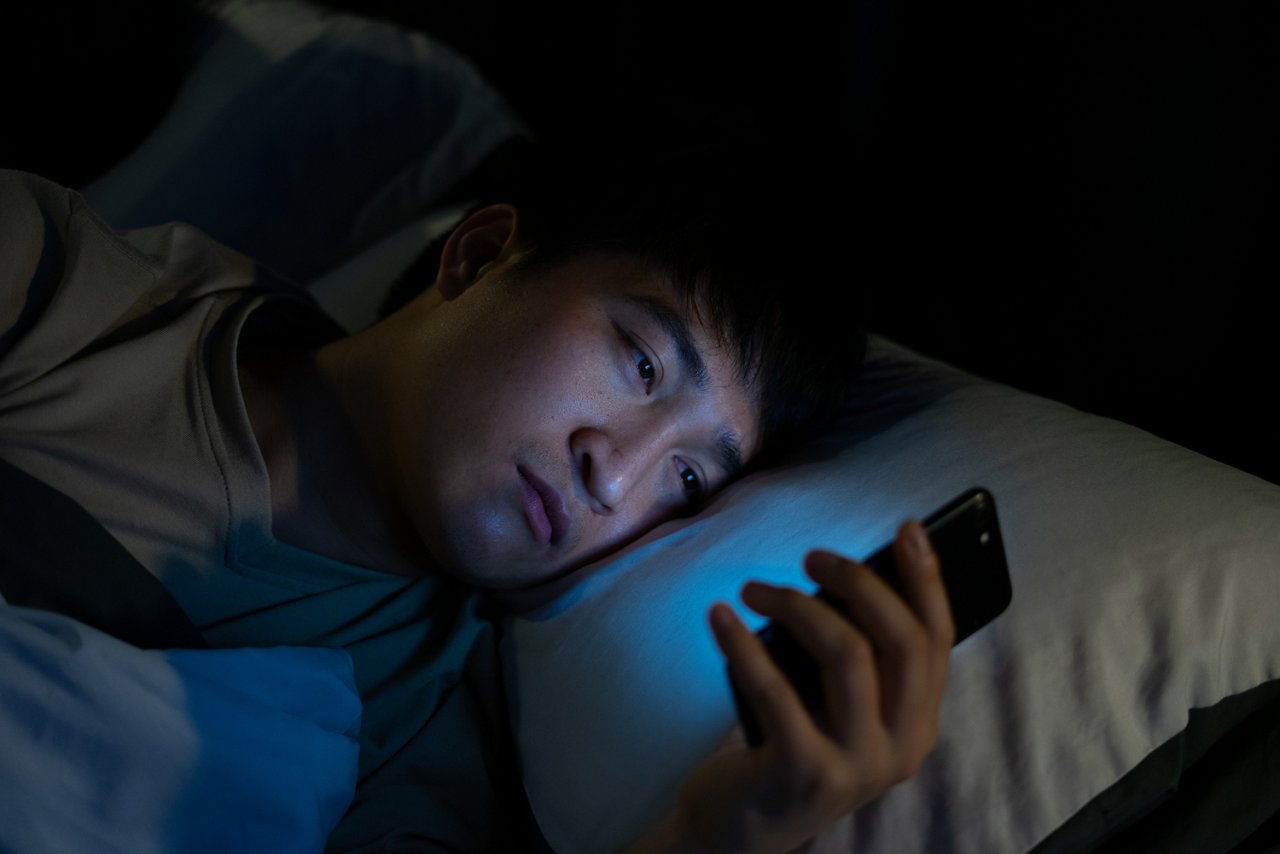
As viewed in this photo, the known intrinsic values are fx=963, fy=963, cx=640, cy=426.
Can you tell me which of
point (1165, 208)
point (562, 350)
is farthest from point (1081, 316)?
point (562, 350)

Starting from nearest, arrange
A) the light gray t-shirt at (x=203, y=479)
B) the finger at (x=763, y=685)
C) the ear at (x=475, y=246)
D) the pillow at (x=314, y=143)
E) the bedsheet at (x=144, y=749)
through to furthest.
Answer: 1. the finger at (x=763, y=685)
2. the bedsheet at (x=144, y=749)
3. the light gray t-shirt at (x=203, y=479)
4. the ear at (x=475, y=246)
5. the pillow at (x=314, y=143)

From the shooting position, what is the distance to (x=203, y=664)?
29.5 inches

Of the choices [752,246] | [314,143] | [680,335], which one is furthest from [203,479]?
[314,143]

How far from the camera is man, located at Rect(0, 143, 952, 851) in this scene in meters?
0.81

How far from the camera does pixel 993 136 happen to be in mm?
1202

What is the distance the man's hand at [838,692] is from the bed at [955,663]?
122mm

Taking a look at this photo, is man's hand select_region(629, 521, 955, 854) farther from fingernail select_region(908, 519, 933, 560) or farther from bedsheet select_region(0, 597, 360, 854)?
bedsheet select_region(0, 597, 360, 854)

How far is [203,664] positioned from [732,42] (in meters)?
1.21

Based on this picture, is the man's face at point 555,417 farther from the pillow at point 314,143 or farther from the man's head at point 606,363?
the pillow at point 314,143

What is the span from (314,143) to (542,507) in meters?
0.86

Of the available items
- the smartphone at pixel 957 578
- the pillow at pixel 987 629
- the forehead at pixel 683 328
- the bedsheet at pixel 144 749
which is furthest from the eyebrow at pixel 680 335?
the bedsheet at pixel 144 749

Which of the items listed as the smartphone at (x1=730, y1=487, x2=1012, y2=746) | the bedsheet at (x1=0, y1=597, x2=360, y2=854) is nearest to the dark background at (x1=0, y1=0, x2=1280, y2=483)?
the smartphone at (x1=730, y1=487, x2=1012, y2=746)

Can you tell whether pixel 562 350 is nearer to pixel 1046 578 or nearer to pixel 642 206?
pixel 642 206

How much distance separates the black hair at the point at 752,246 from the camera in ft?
2.92
